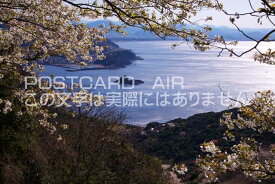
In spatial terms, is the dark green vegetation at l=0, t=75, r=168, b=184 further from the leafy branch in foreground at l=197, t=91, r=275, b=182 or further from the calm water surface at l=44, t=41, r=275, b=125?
the calm water surface at l=44, t=41, r=275, b=125

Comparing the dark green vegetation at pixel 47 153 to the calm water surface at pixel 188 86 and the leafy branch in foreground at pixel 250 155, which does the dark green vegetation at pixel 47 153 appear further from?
the calm water surface at pixel 188 86

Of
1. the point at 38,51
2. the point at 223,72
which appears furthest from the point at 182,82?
the point at 38,51

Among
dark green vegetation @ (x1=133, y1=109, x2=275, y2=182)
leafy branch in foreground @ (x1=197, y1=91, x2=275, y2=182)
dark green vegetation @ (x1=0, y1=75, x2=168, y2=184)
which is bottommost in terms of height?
dark green vegetation @ (x1=133, y1=109, x2=275, y2=182)

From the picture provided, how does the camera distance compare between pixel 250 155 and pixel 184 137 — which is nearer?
pixel 250 155

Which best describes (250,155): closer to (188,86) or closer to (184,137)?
(184,137)

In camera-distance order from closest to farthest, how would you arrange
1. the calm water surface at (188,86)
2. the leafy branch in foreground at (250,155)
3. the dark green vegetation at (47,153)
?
the leafy branch in foreground at (250,155) → the dark green vegetation at (47,153) → the calm water surface at (188,86)

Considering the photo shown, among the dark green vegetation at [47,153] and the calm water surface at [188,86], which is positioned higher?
the dark green vegetation at [47,153]

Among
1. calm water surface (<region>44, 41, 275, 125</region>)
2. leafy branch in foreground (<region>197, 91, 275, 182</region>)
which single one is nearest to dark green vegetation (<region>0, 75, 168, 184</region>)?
leafy branch in foreground (<region>197, 91, 275, 182</region>)

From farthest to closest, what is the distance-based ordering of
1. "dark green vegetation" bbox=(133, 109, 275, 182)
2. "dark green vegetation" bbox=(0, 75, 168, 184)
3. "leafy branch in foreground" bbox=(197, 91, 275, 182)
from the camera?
"dark green vegetation" bbox=(133, 109, 275, 182) < "dark green vegetation" bbox=(0, 75, 168, 184) < "leafy branch in foreground" bbox=(197, 91, 275, 182)

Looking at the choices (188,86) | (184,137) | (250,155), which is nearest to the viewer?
(250,155)

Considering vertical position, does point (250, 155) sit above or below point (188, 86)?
above

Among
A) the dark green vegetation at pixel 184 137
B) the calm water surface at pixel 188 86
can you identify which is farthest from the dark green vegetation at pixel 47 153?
the calm water surface at pixel 188 86

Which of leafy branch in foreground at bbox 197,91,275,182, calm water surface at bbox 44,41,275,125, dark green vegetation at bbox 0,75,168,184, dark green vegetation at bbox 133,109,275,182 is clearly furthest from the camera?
calm water surface at bbox 44,41,275,125

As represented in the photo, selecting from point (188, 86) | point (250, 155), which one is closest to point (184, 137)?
point (250, 155)
